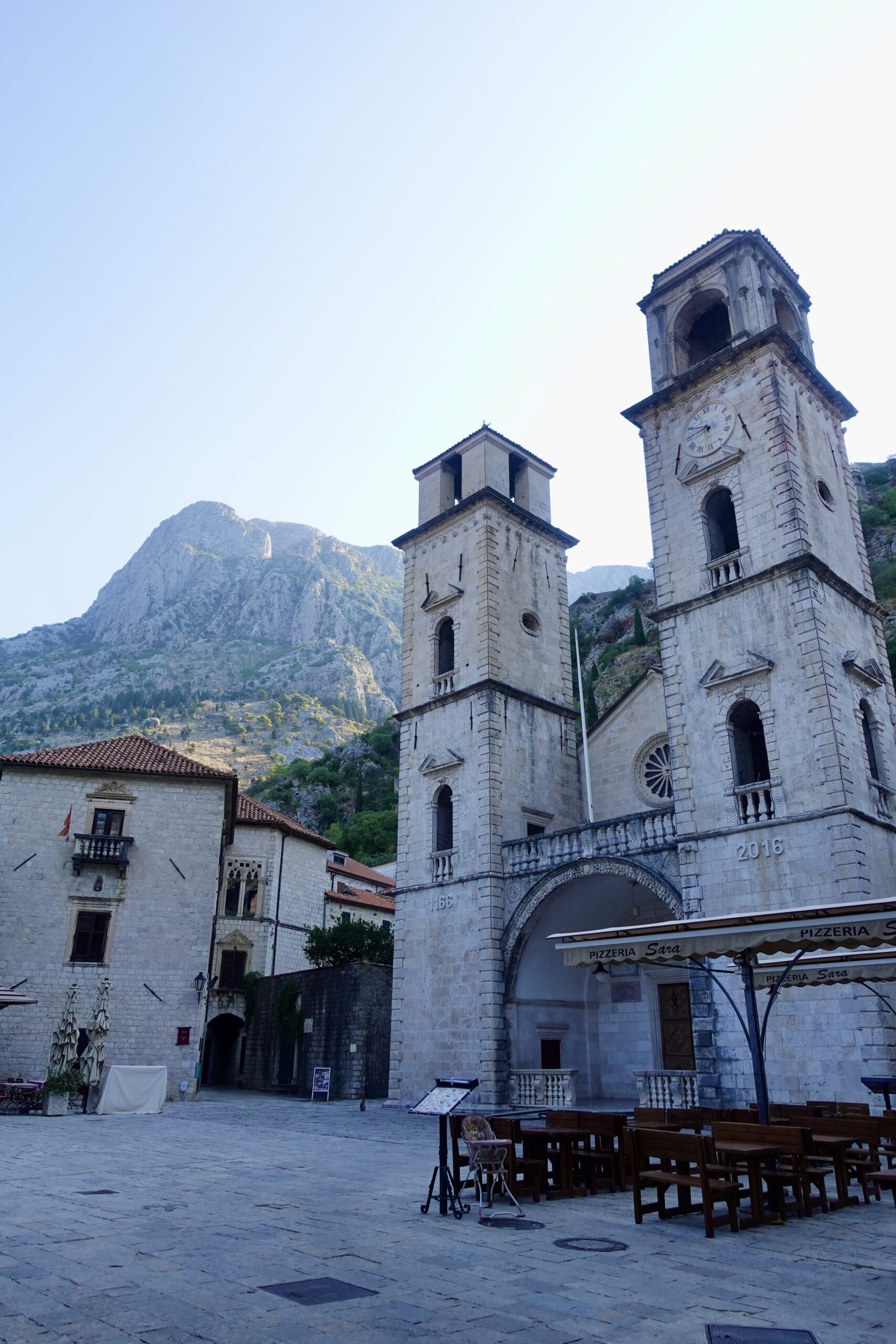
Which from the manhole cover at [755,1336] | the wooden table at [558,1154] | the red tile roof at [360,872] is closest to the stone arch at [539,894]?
the wooden table at [558,1154]

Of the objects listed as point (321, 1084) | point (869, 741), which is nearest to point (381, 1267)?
point (869, 741)

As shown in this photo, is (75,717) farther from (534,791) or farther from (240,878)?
(534,791)

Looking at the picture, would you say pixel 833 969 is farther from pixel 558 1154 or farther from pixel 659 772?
pixel 659 772

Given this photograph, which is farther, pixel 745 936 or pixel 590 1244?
pixel 745 936

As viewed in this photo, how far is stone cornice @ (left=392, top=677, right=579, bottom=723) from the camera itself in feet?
84.7

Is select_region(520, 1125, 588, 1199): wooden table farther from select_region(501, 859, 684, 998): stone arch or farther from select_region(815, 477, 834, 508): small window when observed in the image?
select_region(815, 477, 834, 508): small window

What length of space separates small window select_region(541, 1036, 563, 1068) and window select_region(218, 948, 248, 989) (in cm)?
1663

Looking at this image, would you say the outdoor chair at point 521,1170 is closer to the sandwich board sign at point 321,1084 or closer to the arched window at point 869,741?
the arched window at point 869,741

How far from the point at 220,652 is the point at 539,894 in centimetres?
12442

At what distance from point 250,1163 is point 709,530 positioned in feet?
54.7

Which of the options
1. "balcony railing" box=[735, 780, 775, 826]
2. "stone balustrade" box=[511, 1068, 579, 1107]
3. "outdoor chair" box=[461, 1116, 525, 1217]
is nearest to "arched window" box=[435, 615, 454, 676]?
"balcony railing" box=[735, 780, 775, 826]

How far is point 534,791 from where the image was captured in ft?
86.0

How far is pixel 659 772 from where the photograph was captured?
26984mm

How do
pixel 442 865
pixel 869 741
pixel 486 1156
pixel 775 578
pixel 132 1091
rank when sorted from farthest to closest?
pixel 442 865 → pixel 132 1091 → pixel 869 741 → pixel 775 578 → pixel 486 1156
